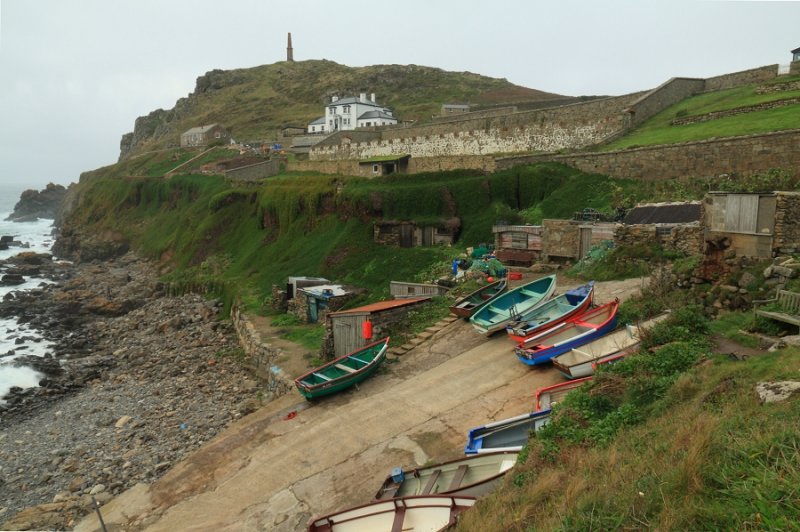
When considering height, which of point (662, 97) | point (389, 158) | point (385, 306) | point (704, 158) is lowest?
point (385, 306)

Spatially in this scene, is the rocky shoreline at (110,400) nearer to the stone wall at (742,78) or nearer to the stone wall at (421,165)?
the stone wall at (421,165)

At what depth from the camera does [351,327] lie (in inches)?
723

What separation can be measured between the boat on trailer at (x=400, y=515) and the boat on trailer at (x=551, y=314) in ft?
23.2

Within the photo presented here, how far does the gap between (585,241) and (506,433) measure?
13017mm

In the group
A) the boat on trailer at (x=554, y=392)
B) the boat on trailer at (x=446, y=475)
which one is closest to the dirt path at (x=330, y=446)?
the boat on trailer at (x=554, y=392)

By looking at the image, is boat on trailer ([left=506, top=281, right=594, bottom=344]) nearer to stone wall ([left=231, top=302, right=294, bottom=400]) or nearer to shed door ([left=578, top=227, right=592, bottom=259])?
shed door ([left=578, top=227, right=592, bottom=259])

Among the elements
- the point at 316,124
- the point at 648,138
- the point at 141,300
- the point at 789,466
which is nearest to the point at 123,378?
the point at 141,300

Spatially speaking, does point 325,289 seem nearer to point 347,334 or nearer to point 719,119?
point 347,334

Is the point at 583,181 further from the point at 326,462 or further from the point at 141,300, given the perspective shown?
the point at 141,300

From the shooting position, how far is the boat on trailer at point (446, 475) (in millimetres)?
8992

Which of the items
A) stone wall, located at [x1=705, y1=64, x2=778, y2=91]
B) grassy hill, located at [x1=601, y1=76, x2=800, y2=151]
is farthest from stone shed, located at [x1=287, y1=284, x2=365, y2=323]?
stone wall, located at [x1=705, y1=64, x2=778, y2=91]

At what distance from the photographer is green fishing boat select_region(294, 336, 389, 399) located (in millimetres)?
14773

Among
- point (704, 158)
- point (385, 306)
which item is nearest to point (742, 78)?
point (704, 158)

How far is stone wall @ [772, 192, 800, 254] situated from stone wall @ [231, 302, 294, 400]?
1436cm
